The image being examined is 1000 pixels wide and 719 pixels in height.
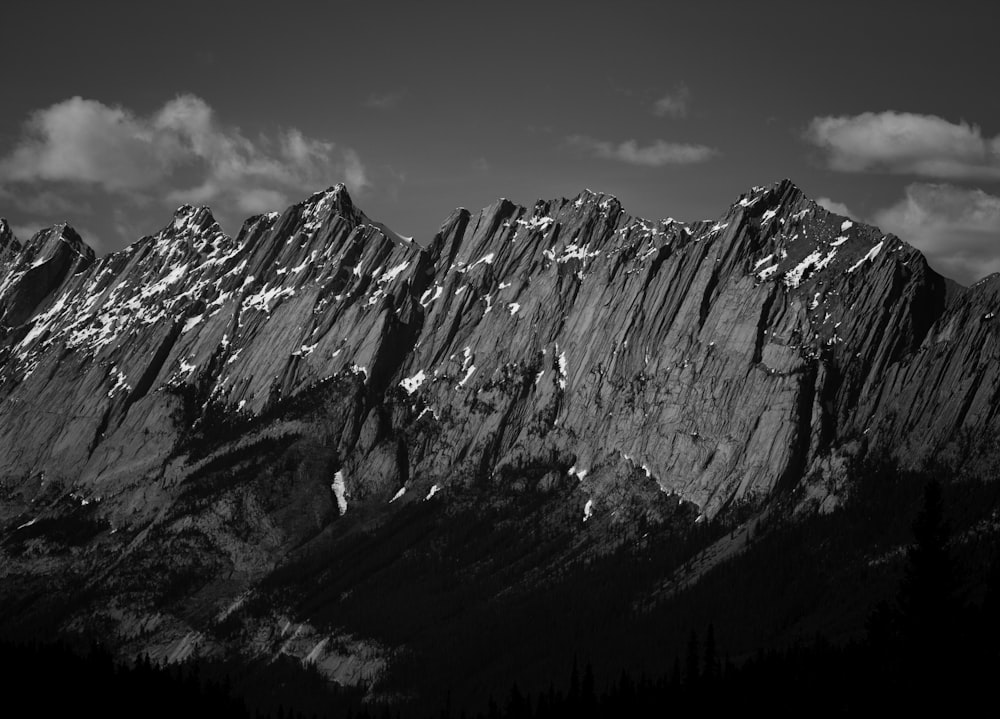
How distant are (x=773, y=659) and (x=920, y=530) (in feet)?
396

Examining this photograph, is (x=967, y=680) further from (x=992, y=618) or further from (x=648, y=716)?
(x=648, y=716)

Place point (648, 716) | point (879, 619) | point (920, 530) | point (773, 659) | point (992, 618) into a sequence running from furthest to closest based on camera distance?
point (773, 659) → point (648, 716) → point (992, 618) → point (879, 619) → point (920, 530)

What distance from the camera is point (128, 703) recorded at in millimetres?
149750

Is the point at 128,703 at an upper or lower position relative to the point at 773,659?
lower

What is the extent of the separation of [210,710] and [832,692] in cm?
7725

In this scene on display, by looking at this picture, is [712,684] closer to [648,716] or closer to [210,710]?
[648,716]

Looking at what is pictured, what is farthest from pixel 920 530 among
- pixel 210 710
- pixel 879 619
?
pixel 210 710

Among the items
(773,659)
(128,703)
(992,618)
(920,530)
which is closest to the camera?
(920,530)

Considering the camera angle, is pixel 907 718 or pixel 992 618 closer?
pixel 907 718

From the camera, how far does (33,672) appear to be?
Result: 509ft

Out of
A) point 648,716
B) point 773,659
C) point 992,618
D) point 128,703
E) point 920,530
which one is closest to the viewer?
point 920,530

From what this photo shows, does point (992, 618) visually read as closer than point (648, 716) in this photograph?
Yes

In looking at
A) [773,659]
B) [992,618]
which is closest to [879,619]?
[992,618]

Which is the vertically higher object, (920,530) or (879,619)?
(920,530)
